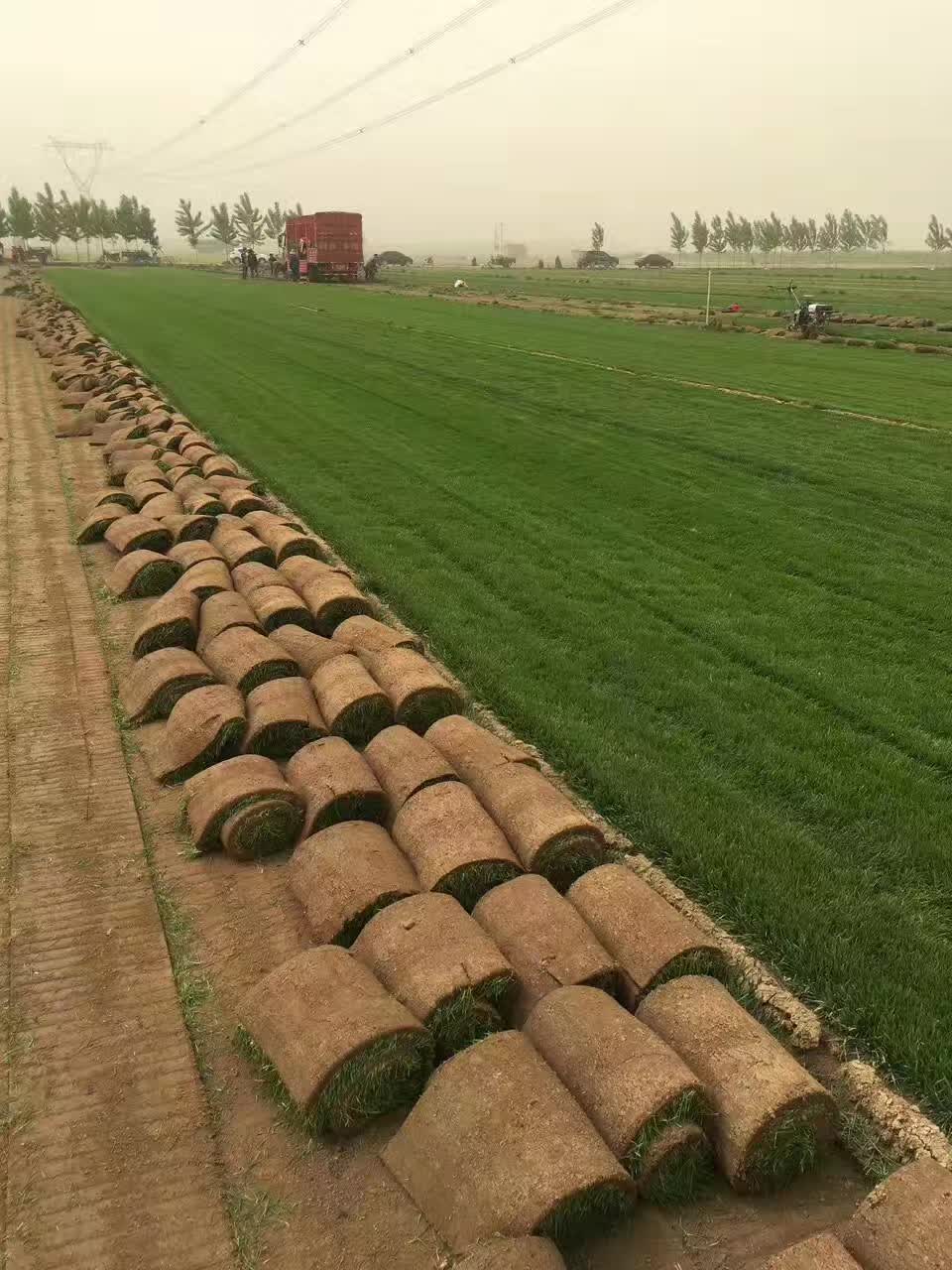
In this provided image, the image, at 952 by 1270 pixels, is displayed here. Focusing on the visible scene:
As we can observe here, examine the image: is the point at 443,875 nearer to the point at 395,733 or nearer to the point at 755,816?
the point at 395,733

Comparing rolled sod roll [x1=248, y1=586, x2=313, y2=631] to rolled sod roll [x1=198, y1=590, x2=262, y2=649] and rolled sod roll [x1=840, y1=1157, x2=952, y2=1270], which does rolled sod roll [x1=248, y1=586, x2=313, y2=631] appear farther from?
rolled sod roll [x1=840, y1=1157, x2=952, y2=1270]

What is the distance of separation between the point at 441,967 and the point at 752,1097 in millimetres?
1489

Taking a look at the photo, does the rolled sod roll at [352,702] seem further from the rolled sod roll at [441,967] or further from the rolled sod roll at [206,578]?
the rolled sod roll at [206,578]

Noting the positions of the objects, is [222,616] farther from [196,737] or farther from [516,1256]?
[516,1256]

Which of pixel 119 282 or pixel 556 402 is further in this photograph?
pixel 119 282

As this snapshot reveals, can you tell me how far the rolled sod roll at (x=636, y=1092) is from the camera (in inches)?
141

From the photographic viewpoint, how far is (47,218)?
123 m

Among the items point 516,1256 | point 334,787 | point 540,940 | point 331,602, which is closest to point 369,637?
point 331,602

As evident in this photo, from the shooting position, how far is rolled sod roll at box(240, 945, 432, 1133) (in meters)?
3.91

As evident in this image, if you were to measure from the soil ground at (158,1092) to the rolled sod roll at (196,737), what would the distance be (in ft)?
0.62

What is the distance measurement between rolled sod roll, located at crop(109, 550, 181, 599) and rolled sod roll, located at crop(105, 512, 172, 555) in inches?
25.8

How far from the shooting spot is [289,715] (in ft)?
21.9

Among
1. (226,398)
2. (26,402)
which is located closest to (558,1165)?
(226,398)

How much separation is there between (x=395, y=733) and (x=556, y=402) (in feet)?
49.9
